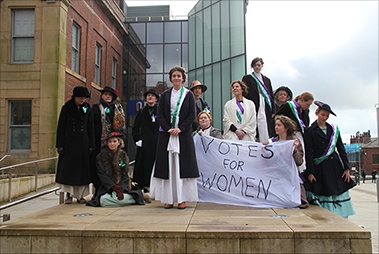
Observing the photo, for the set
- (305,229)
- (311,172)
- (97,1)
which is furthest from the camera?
(97,1)

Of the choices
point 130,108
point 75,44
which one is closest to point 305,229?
point 75,44

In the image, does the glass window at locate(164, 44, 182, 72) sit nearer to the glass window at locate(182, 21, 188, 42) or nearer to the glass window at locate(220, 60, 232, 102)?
the glass window at locate(182, 21, 188, 42)

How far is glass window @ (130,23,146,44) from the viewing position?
27.8 metres

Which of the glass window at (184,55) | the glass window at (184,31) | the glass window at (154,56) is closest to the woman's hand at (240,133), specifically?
the glass window at (184,55)

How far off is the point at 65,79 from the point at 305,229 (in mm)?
14355

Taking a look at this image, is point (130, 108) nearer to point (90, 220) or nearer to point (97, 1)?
point (97, 1)

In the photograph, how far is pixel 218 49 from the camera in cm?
2372

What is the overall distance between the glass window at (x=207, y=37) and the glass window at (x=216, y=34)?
0.93 ft

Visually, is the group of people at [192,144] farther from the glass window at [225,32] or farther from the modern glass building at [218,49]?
the glass window at [225,32]

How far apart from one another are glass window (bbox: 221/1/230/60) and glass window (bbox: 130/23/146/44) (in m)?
6.92

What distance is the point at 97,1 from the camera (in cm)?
2125

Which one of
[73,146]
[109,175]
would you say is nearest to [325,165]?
[109,175]

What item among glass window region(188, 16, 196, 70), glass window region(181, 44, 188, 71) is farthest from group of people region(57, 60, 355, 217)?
glass window region(181, 44, 188, 71)

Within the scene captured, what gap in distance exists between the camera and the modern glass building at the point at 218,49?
22.9 m
